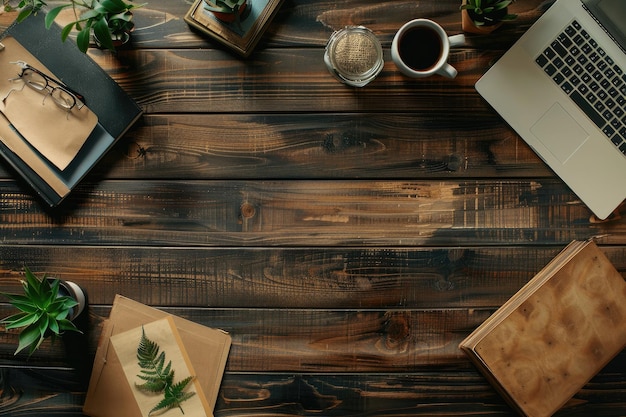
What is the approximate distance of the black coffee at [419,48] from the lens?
3.47 ft

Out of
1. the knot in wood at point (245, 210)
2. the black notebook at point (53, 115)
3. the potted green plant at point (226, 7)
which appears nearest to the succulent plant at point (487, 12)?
the potted green plant at point (226, 7)

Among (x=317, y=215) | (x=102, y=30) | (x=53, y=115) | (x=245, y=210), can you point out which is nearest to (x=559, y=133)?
(x=317, y=215)

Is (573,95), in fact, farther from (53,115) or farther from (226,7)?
(53,115)

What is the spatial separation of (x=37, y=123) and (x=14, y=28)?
0.19 m

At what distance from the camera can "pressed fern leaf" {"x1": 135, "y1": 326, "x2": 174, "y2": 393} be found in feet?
3.51

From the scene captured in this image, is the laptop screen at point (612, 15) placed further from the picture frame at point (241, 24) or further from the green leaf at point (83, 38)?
the green leaf at point (83, 38)

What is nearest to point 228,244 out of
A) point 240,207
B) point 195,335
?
point 240,207

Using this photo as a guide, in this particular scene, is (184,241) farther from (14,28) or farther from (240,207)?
(14,28)

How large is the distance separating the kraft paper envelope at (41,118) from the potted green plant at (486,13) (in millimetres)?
750

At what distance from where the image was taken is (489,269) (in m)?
1.10

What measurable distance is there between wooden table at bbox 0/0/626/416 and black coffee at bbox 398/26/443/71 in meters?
0.04

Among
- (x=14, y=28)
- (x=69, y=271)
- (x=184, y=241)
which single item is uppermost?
(x=14, y=28)

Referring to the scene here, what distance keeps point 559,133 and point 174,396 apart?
893 millimetres

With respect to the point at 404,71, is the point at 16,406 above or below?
below
